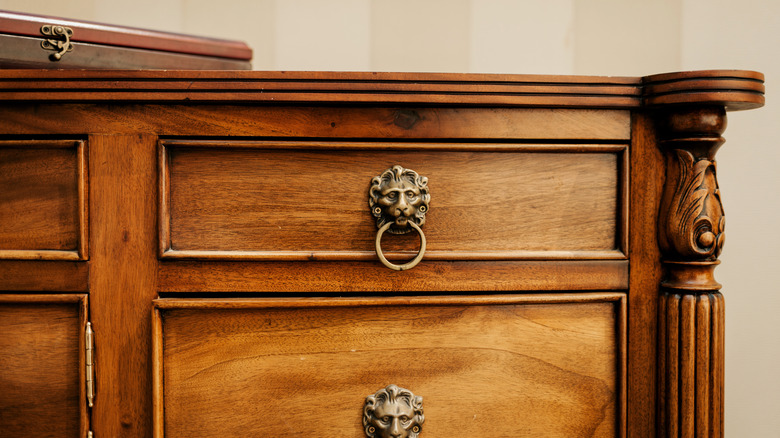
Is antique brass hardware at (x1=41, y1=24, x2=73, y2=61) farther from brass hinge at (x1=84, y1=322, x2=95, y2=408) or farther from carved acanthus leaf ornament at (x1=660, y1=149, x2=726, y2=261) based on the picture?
carved acanthus leaf ornament at (x1=660, y1=149, x2=726, y2=261)

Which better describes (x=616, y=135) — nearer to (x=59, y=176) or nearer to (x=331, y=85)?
(x=331, y=85)

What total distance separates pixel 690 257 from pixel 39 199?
61cm

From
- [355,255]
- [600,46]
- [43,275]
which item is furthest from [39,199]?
[600,46]

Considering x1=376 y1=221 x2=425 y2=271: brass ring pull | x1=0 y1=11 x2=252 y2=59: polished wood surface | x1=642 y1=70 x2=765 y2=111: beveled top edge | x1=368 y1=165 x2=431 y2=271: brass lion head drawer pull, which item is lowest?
x1=376 y1=221 x2=425 y2=271: brass ring pull

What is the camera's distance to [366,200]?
0.45 metres

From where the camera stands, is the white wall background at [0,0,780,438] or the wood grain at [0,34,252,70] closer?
the wood grain at [0,34,252,70]

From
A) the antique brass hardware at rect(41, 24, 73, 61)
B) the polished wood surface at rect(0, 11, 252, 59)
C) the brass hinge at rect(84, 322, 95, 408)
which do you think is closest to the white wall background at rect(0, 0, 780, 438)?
the polished wood surface at rect(0, 11, 252, 59)

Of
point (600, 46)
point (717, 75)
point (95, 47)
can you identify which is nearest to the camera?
point (717, 75)

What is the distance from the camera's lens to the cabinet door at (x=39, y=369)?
1.43 feet

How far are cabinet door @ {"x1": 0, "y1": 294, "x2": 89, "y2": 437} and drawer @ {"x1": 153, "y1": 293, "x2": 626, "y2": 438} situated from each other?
9 cm

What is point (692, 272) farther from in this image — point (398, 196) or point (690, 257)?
point (398, 196)

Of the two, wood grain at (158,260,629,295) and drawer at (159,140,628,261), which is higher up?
drawer at (159,140,628,261)

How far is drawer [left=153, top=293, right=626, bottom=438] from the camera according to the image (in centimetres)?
44

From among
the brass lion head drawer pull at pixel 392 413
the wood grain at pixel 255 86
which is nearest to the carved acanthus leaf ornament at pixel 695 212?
the wood grain at pixel 255 86
